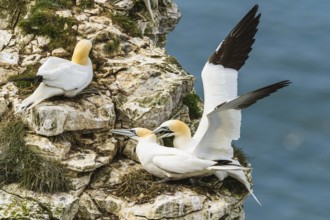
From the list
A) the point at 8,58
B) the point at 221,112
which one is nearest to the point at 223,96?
the point at 221,112

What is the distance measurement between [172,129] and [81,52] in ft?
4.99

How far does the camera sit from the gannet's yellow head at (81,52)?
14.4 metres

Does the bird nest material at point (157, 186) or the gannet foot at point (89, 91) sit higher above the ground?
the gannet foot at point (89, 91)

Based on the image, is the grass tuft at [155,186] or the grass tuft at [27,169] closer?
the grass tuft at [27,169]

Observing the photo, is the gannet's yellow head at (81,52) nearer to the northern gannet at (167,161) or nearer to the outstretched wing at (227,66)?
the northern gannet at (167,161)

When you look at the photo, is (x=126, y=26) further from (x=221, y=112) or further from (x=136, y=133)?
(x=221, y=112)

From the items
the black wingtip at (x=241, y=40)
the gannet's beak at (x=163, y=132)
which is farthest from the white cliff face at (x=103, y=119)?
the black wingtip at (x=241, y=40)

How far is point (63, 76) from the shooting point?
46.3 feet

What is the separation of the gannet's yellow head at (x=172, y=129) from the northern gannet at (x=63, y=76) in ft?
3.58

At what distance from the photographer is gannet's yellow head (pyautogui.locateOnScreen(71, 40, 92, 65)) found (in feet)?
47.2

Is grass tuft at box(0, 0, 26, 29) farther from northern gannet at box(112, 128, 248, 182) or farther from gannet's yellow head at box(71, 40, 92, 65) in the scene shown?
northern gannet at box(112, 128, 248, 182)

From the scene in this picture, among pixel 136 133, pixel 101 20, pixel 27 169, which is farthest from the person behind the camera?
pixel 101 20

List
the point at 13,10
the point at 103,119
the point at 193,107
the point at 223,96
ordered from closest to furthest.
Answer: the point at 103,119 < the point at 223,96 < the point at 193,107 < the point at 13,10

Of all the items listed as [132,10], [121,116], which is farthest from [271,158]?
[121,116]
